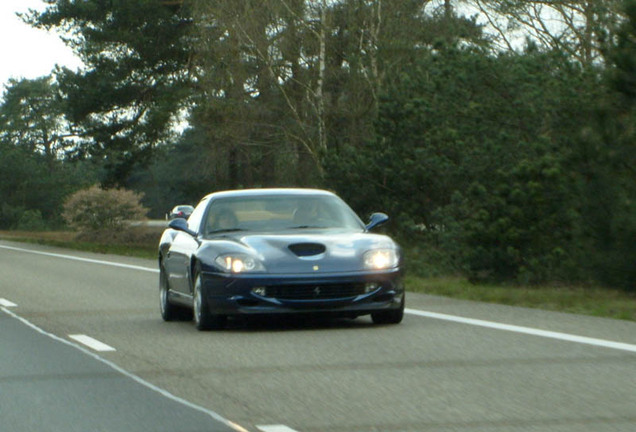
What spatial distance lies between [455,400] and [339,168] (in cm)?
2386

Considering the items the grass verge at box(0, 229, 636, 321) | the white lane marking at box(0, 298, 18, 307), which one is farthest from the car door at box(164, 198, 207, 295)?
the grass verge at box(0, 229, 636, 321)

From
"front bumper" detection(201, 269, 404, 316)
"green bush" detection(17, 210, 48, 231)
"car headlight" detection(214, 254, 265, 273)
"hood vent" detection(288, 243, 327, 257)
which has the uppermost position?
"hood vent" detection(288, 243, 327, 257)

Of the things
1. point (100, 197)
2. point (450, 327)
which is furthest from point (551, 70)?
point (100, 197)

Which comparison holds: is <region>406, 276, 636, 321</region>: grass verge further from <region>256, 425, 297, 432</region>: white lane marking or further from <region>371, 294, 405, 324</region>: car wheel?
<region>256, 425, 297, 432</region>: white lane marking

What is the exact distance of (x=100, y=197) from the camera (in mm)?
63500

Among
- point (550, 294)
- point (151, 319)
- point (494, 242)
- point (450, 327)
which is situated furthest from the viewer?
point (494, 242)

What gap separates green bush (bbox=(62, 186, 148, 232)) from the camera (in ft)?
204

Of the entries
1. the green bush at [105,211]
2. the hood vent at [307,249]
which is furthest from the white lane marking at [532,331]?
the green bush at [105,211]

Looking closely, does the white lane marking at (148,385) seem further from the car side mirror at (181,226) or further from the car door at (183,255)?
the car side mirror at (181,226)

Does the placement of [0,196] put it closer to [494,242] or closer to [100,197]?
[100,197]

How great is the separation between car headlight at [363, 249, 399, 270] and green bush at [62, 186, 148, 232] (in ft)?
165

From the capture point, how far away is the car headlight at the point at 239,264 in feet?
39.6

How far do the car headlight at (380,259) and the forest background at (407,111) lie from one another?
18.2 feet

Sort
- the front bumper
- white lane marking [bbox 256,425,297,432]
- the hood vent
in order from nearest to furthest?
white lane marking [bbox 256,425,297,432]
the front bumper
the hood vent
